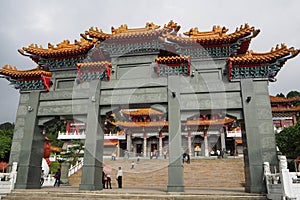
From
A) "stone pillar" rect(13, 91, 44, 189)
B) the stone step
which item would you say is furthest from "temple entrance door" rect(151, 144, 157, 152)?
the stone step

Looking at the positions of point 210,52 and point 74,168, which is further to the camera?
point 74,168

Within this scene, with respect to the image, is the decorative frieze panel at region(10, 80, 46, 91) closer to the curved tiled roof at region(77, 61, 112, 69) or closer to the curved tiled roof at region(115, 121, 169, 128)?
the curved tiled roof at region(77, 61, 112, 69)

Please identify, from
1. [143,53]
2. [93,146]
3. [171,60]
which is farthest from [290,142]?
[93,146]

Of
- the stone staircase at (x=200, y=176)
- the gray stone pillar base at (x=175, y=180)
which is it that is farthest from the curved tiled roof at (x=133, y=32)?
the stone staircase at (x=200, y=176)

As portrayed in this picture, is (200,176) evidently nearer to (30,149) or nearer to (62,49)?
(30,149)

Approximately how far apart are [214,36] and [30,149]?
10177 millimetres

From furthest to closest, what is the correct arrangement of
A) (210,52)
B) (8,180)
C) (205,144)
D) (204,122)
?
(205,144), (204,122), (210,52), (8,180)

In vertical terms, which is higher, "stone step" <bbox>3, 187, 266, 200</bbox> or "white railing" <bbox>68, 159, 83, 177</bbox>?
"white railing" <bbox>68, 159, 83, 177</bbox>

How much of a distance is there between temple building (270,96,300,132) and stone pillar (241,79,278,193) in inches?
1364

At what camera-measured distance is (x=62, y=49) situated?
12.3 meters

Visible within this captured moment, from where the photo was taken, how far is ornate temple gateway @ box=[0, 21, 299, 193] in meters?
10.1

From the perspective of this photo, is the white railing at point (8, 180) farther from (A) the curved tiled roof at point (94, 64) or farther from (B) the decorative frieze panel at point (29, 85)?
(A) the curved tiled roof at point (94, 64)

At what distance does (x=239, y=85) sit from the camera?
34.8 ft

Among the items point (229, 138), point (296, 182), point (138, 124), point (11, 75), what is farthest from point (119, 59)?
point (229, 138)
